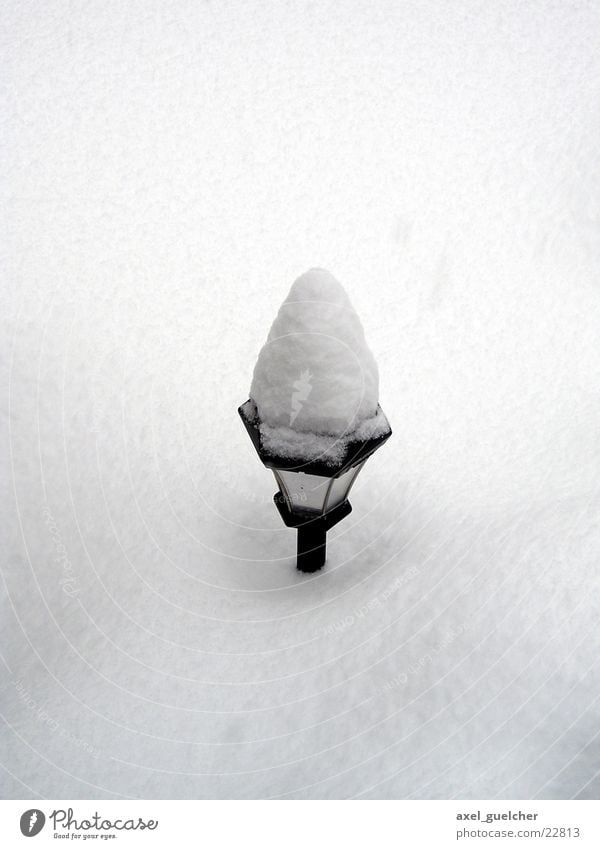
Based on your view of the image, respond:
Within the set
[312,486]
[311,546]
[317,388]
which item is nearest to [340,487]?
[312,486]

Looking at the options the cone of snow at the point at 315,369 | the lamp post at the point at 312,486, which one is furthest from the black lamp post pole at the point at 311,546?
the cone of snow at the point at 315,369

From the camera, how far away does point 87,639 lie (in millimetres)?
2086

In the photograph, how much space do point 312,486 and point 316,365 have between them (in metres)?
0.42

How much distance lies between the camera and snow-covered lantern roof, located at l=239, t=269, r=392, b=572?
68.2 inches

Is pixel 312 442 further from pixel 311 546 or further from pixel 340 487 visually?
pixel 311 546

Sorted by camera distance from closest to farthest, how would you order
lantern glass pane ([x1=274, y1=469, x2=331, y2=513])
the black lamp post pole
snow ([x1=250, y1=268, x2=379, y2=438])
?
snow ([x1=250, y1=268, x2=379, y2=438]) < lantern glass pane ([x1=274, y1=469, x2=331, y2=513]) < the black lamp post pole

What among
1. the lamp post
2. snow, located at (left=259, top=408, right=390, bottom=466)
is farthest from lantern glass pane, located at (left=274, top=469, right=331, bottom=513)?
snow, located at (left=259, top=408, right=390, bottom=466)

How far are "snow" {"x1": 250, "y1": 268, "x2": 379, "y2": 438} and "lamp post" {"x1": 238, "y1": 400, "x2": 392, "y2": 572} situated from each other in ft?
0.20

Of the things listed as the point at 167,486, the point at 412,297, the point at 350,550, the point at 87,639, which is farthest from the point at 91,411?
the point at 412,297

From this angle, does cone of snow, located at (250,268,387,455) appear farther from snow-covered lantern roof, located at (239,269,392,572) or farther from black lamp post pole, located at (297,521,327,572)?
black lamp post pole, located at (297,521,327,572)

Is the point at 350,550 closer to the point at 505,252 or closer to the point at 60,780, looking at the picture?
the point at 60,780

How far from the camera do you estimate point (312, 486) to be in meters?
1.94

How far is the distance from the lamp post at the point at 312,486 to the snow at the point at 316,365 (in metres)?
0.06

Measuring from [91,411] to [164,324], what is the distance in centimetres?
70
